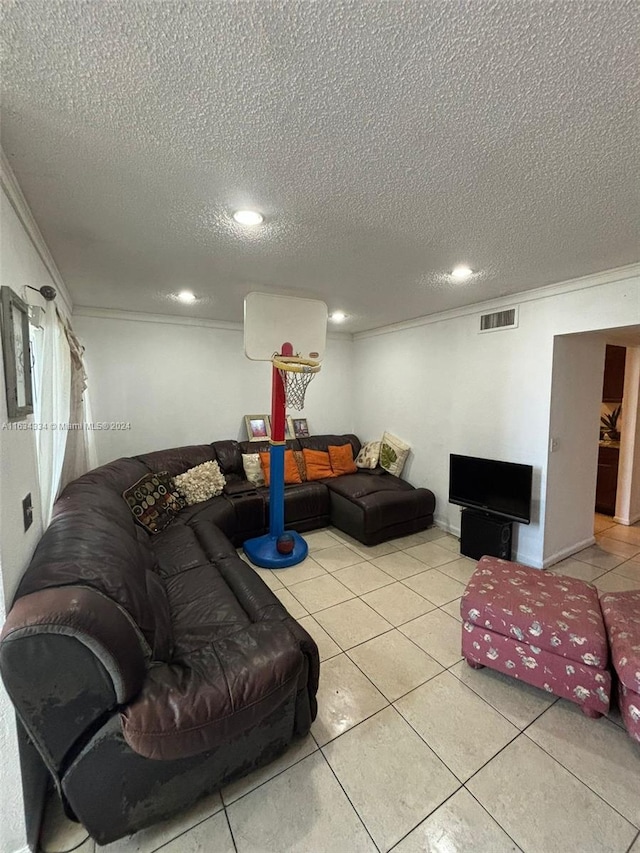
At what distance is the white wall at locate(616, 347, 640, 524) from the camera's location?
387cm

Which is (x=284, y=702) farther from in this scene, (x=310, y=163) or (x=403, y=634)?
(x=310, y=163)

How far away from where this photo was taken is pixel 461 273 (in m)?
2.51

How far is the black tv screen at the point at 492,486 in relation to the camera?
9.59 feet

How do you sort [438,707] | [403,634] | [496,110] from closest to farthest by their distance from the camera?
[496,110] < [438,707] < [403,634]

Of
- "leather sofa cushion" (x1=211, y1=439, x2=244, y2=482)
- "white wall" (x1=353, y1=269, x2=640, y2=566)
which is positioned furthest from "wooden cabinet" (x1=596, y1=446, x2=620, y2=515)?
"leather sofa cushion" (x1=211, y1=439, x2=244, y2=482)

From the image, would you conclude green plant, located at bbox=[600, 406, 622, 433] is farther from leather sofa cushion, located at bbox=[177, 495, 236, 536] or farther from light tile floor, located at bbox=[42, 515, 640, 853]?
leather sofa cushion, located at bbox=[177, 495, 236, 536]

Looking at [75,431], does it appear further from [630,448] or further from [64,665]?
[630,448]

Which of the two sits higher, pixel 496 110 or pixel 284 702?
pixel 496 110

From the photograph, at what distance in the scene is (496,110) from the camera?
1037 mm

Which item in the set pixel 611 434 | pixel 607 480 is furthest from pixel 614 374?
pixel 607 480

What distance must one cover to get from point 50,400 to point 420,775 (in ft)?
7.84

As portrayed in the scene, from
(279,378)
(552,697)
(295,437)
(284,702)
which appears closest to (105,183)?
(279,378)

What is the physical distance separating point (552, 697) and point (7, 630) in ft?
7.86

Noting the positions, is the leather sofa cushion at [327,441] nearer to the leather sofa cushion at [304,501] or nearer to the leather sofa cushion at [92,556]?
the leather sofa cushion at [304,501]
